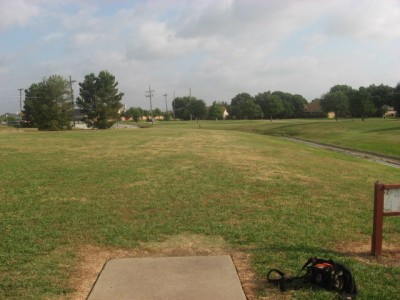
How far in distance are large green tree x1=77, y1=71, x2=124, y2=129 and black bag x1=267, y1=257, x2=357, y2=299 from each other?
60009mm

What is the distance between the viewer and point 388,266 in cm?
514

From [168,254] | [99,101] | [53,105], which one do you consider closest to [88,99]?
[99,101]

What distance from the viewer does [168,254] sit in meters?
5.56

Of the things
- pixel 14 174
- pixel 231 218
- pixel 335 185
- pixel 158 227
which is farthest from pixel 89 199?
pixel 335 185

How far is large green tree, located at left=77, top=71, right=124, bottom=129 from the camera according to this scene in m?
62.9

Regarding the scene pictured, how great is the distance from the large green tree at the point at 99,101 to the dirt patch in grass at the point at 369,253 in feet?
193

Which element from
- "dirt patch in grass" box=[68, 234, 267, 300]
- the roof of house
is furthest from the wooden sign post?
the roof of house

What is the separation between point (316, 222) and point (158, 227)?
259 cm

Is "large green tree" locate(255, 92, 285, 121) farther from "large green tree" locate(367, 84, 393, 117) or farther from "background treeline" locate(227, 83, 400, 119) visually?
"large green tree" locate(367, 84, 393, 117)

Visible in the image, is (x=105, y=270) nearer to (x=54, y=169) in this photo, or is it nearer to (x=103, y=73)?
(x=54, y=169)

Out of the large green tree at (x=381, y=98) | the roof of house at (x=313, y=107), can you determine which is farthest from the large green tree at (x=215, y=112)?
the large green tree at (x=381, y=98)

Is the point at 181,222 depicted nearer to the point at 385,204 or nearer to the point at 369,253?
the point at 369,253

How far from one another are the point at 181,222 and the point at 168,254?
57.9 inches

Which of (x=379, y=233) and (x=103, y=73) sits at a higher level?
(x=103, y=73)
